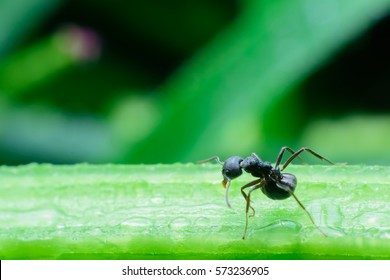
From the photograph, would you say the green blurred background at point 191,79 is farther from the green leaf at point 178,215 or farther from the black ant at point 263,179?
the green leaf at point 178,215

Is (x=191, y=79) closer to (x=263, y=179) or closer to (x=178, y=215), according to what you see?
(x=263, y=179)

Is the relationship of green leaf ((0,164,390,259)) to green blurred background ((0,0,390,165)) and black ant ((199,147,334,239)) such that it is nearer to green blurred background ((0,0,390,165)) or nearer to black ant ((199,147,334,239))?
black ant ((199,147,334,239))

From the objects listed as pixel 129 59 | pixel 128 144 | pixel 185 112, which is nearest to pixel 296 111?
pixel 185 112

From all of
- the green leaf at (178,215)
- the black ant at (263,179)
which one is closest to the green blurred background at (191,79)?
the black ant at (263,179)

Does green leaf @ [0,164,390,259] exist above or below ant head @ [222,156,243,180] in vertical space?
below

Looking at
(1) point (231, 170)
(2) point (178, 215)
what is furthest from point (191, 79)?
(2) point (178, 215)

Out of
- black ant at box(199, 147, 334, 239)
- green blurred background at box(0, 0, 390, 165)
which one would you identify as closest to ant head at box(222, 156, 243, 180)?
black ant at box(199, 147, 334, 239)

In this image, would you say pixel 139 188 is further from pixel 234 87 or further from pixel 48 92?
pixel 48 92
